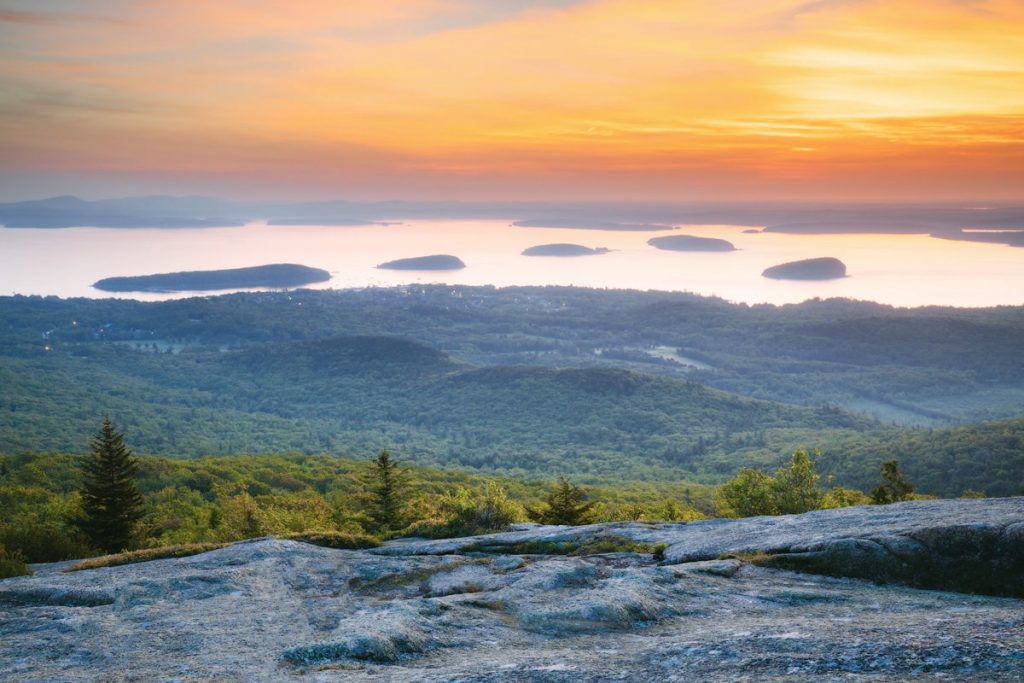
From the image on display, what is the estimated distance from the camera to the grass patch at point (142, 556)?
21.8 meters

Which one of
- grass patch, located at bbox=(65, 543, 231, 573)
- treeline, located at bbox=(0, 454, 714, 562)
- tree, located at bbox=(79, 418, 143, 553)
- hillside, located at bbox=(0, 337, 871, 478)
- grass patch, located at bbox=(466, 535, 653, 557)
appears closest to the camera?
grass patch, located at bbox=(466, 535, 653, 557)

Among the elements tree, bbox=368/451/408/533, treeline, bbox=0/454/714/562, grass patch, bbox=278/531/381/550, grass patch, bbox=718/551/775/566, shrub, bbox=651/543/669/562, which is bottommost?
treeline, bbox=0/454/714/562

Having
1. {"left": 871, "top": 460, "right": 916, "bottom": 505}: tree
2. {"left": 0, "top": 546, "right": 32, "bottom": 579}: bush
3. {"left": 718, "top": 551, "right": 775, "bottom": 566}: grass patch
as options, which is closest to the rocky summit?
{"left": 718, "top": 551, "right": 775, "bottom": 566}: grass patch

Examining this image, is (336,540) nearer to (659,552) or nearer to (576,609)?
A: (659,552)

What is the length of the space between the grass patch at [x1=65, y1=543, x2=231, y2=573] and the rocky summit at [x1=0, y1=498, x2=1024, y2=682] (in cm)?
83

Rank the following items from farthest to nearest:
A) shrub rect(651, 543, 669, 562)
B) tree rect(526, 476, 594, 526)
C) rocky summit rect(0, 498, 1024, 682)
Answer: tree rect(526, 476, 594, 526) < shrub rect(651, 543, 669, 562) < rocky summit rect(0, 498, 1024, 682)

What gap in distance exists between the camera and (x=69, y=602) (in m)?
16.9

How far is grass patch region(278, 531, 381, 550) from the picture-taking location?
78.9ft

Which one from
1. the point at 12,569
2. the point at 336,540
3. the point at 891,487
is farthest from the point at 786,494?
the point at 12,569

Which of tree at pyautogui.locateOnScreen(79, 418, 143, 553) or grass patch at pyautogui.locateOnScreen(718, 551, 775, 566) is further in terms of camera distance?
tree at pyautogui.locateOnScreen(79, 418, 143, 553)

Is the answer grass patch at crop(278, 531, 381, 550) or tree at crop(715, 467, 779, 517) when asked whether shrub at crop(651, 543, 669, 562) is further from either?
tree at crop(715, 467, 779, 517)

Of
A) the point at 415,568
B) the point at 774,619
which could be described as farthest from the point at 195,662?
the point at 774,619

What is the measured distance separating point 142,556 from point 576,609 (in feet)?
50.3

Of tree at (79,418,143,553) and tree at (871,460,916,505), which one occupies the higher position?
tree at (79,418,143,553)
